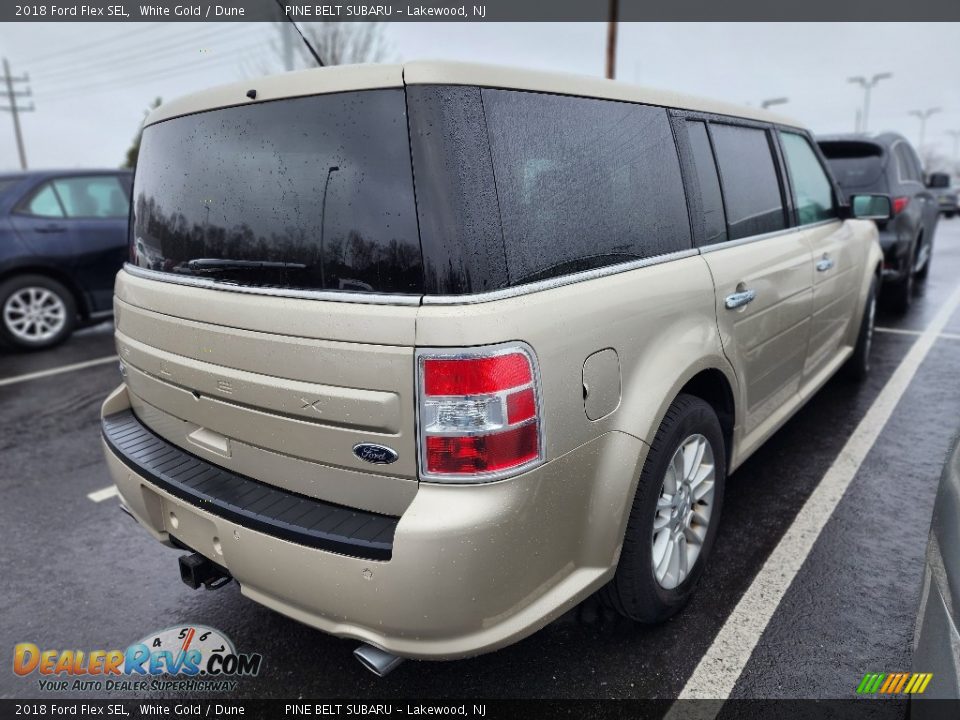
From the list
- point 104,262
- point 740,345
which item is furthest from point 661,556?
point 104,262

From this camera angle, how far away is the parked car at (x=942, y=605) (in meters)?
1.37

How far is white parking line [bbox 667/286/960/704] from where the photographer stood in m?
2.18

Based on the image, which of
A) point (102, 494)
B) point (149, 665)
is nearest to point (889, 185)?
point (102, 494)

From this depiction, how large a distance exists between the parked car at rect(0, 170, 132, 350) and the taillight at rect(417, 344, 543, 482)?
651 cm

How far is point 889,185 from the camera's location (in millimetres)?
7055

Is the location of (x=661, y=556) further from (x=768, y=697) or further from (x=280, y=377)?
(x=280, y=377)

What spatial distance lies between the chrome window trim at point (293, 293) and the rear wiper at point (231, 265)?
0.12ft

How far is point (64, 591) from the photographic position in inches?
108

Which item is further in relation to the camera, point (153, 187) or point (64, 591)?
point (64, 591)

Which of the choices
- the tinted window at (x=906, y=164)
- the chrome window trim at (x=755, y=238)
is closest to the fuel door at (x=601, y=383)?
the chrome window trim at (x=755, y=238)

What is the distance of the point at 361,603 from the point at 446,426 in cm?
51

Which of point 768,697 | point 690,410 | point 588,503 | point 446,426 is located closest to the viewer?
point 446,426

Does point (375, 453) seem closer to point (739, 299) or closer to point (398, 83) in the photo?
point (398, 83)

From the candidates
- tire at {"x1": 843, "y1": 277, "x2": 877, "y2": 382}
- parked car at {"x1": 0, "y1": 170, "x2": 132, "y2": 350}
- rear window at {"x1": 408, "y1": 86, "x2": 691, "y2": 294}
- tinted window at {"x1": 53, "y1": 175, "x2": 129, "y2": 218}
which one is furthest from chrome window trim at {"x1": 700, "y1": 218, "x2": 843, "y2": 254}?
tinted window at {"x1": 53, "y1": 175, "x2": 129, "y2": 218}
